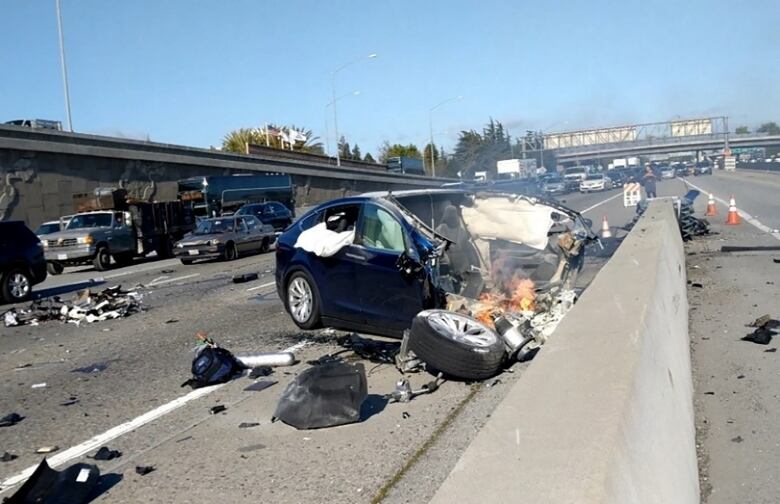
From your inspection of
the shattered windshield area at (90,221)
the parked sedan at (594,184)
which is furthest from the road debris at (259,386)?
the parked sedan at (594,184)

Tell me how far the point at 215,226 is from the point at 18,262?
888cm

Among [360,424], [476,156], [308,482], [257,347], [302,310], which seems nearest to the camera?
[308,482]

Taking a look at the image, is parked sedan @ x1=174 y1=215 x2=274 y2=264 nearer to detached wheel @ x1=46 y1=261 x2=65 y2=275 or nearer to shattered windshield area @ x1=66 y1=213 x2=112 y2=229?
shattered windshield area @ x1=66 y1=213 x2=112 y2=229

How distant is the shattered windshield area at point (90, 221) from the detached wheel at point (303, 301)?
60.4 ft

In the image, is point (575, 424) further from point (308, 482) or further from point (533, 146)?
point (533, 146)

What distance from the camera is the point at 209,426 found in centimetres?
625

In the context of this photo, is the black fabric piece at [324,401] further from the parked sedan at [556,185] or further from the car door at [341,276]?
the parked sedan at [556,185]

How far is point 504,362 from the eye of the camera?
727 cm

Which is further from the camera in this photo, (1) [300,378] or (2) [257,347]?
(2) [257,347]

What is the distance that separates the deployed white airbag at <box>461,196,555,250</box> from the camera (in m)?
9.66

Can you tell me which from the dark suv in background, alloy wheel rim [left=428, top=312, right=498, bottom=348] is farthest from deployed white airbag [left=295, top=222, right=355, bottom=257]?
the dark suv in background

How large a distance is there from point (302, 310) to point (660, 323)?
526cm

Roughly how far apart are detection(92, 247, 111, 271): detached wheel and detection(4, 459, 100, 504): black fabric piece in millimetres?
21835

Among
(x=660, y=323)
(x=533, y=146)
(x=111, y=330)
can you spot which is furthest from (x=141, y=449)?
(x=533, y=146)
